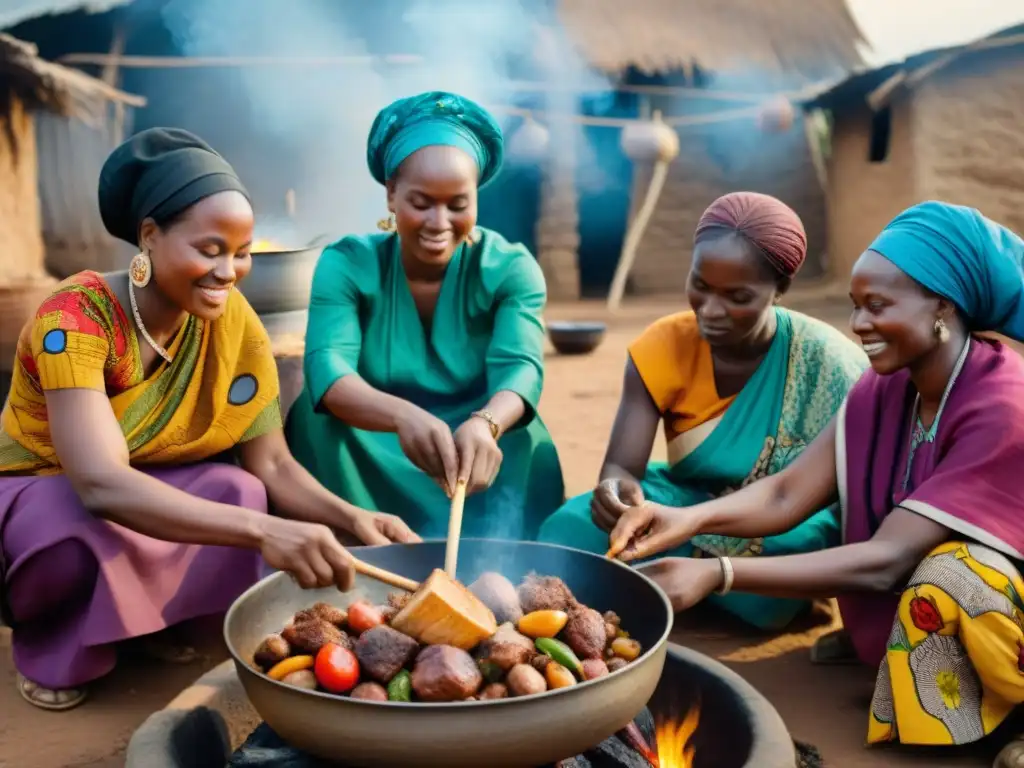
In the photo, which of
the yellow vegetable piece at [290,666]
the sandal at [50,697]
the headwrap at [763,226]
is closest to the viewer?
the yellow vegetable piece at [290,666]

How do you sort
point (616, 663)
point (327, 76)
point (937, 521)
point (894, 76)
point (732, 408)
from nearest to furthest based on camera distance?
point (616, 663)
point (937, 521)
point (732, 408)
point (894, 76)
point (327, 76)

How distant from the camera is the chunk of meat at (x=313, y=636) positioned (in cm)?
200

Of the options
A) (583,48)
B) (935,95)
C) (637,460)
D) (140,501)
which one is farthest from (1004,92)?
(140,501)

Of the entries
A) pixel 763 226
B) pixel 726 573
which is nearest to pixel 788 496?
pixel 726 573

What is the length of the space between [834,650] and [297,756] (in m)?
1.88

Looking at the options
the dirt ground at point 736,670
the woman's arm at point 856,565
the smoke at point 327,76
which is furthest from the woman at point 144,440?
the smoke at point 327,76

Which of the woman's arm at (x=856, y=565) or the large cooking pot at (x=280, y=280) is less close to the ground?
the large cooking pot at (x=280, y=280)

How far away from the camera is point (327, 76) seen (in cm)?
1225

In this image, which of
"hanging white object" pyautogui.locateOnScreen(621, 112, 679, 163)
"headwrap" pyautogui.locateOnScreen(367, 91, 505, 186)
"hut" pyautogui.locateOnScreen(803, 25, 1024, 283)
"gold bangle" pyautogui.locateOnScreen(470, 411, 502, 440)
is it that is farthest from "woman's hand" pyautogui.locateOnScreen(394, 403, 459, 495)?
"hanging white object" pyautogui.locateOnScreen(621, 112, 679, 163)

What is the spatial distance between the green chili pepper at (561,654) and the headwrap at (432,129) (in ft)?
5.55

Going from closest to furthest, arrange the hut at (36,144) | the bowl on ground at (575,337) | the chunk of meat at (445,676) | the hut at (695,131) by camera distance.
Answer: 1. the chunk of meat at (445,676)
2. the hut at (36,144)
3. the bowl on ground at (575,337)
4. the hut at (695,131)

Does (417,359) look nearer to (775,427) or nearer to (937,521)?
(775,427)

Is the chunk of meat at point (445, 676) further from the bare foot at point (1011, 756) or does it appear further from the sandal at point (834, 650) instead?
the sandal at point (834, 650)

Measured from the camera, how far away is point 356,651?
1950 millimetres
